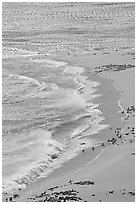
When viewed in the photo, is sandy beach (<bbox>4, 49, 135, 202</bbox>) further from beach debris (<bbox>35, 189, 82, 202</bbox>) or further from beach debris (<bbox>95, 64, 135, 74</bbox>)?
beach debris (<bbox>95, 64, 135, 74</bbox>)

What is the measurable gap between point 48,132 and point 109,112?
339cm

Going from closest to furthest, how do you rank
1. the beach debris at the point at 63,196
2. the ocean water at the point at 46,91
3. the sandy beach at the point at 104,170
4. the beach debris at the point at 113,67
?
the beach debris at the point at 63,196
the sandy beach at the point at 104,170
the ocean water at the point at 46,91
the beach debris at the point at 113,67

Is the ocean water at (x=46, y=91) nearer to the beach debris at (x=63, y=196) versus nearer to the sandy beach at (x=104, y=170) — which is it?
the sandy beach at (x=104, y=170)

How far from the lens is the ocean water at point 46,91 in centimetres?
1727

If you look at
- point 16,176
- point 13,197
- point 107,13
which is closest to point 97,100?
point 16,176

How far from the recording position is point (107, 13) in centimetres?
6372

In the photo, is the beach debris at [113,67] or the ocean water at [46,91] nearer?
the ocean water at [46,91]

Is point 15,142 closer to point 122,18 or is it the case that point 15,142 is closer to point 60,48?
point 60,48

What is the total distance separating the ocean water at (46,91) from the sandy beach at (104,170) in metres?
0.49

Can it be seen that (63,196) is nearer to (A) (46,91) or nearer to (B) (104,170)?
(B) (104,170)

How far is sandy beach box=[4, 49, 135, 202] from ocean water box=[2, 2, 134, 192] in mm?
492

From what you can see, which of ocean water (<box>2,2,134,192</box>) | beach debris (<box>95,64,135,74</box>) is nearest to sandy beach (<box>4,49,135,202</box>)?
ocean water (<box>2,2,134,192</box>)

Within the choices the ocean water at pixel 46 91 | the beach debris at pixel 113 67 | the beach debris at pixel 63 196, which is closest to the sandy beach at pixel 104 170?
the beach debris at pixel 63 196

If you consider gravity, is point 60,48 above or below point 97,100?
above
